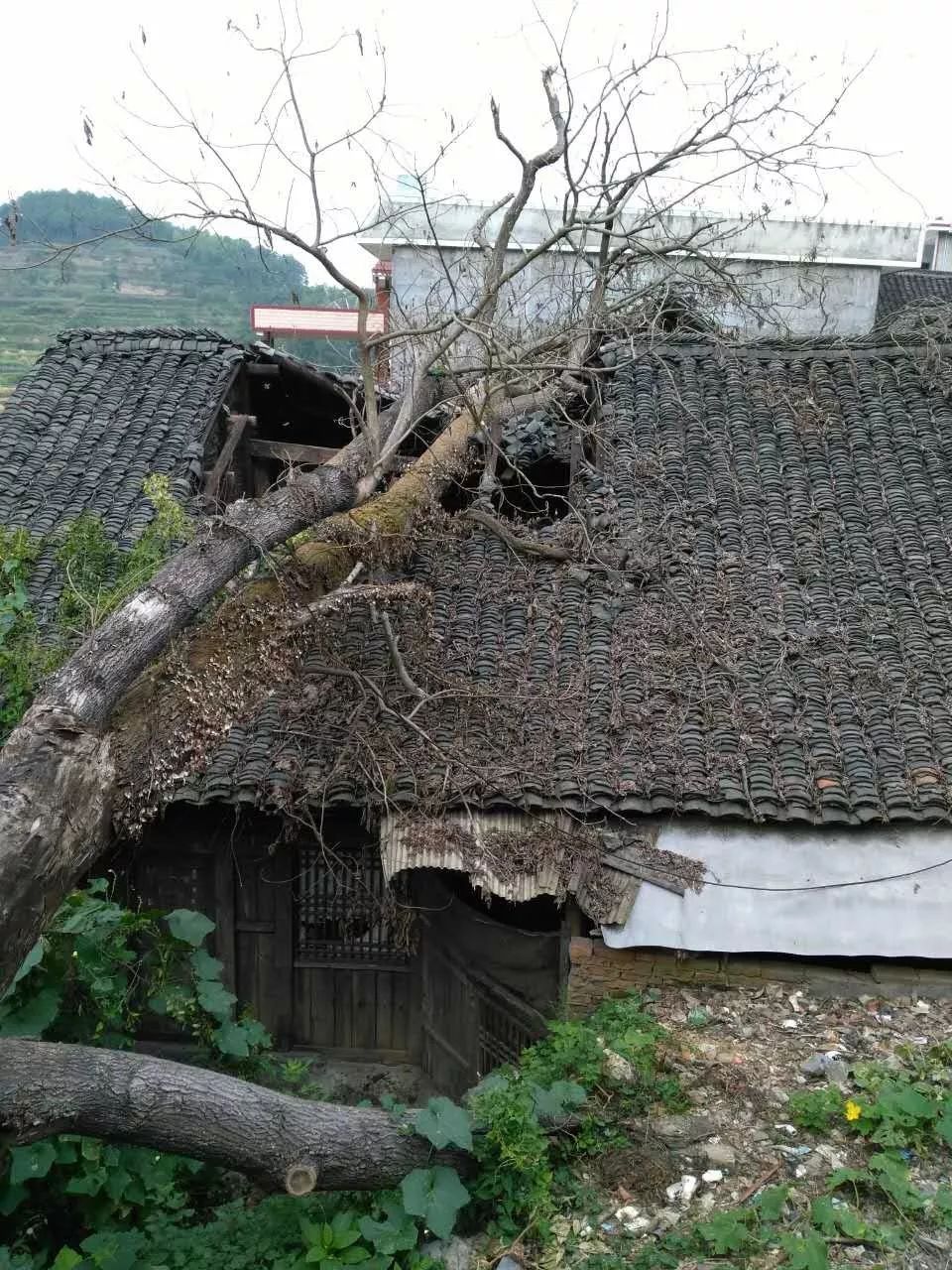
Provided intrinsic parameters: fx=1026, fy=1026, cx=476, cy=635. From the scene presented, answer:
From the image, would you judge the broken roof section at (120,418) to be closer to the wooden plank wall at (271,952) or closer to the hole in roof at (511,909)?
the wooden plank wall at (271,952)

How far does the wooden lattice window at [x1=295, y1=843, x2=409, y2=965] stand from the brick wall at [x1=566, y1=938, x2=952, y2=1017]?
2.39m

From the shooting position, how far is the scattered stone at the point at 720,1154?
5.38 metres

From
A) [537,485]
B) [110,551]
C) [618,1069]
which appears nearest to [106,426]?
[110,551]

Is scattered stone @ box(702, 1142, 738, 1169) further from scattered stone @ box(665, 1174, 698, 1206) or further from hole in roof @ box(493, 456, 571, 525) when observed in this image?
hole in roof @ box(493, 456, 571, 525)

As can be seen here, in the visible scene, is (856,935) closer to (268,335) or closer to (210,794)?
(210,794)

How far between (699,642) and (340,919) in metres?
3.95

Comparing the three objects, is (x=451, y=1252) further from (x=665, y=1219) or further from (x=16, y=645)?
(x=16, y=645)

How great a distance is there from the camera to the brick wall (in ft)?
22.3

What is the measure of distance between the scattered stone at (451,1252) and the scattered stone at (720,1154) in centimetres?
133

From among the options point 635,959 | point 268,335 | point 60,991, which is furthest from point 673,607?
point 268,335

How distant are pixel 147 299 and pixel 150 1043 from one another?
120ft

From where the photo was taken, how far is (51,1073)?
4711 mm

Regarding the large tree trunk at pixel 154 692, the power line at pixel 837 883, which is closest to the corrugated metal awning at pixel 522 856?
the power line at pixel 837 883

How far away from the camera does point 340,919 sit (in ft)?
29.5
